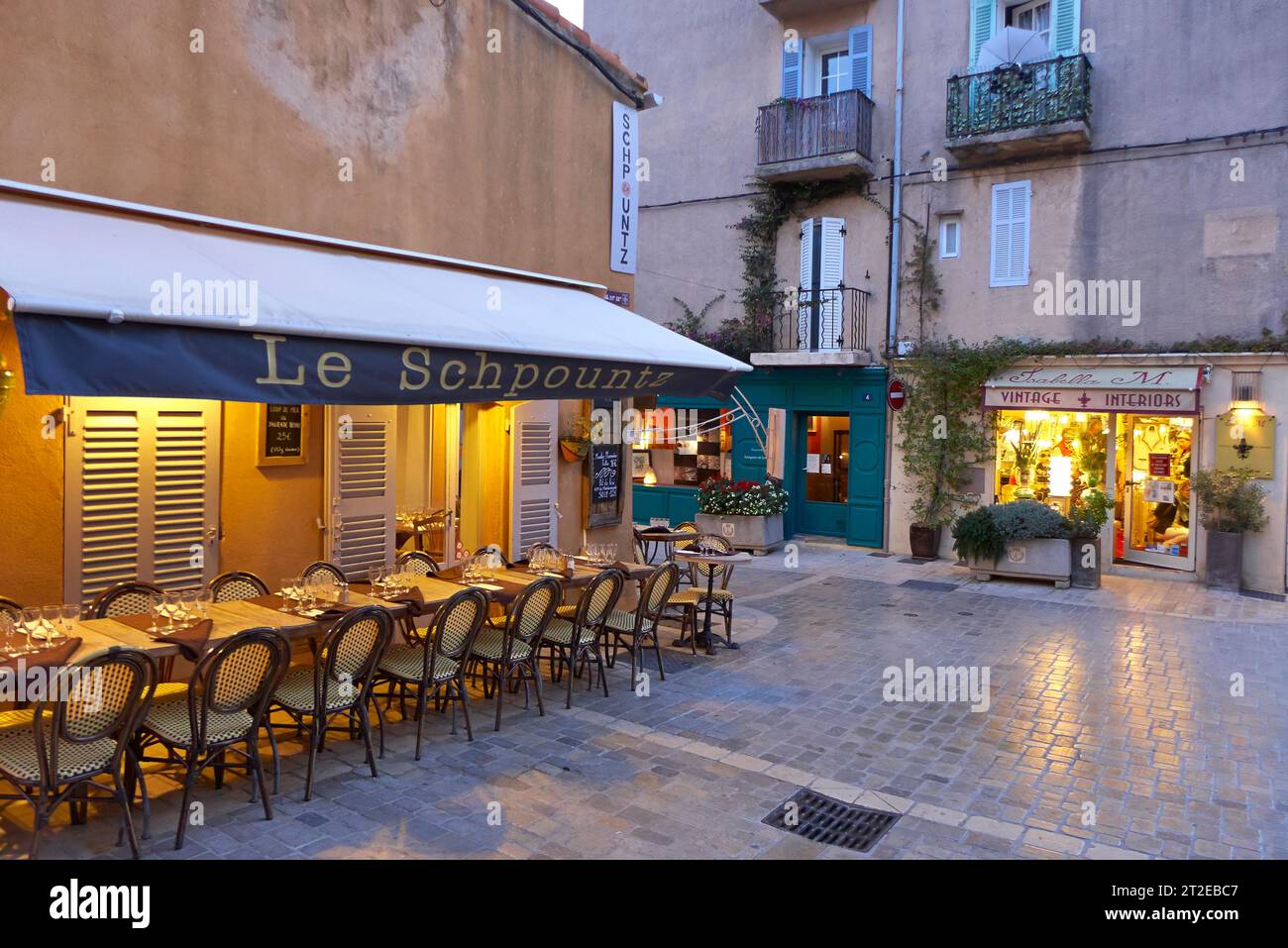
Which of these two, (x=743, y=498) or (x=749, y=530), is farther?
(x=743, y=498)

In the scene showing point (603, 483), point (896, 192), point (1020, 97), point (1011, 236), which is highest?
point (1020, 97)

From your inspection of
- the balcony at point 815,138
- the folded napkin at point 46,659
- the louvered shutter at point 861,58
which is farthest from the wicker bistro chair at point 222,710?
the louvered shutter at point 861,58

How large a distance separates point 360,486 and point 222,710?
10.8ft

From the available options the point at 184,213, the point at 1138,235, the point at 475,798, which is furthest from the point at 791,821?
the point at 1138,235

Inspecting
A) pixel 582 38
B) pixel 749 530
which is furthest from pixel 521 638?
pixel 749 530

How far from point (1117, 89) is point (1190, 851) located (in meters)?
12.7

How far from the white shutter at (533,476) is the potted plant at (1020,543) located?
674cm

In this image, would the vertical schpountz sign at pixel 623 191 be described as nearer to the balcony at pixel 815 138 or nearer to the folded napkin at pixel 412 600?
the folded napkin at pixel 412 600

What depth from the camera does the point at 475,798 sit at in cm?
527

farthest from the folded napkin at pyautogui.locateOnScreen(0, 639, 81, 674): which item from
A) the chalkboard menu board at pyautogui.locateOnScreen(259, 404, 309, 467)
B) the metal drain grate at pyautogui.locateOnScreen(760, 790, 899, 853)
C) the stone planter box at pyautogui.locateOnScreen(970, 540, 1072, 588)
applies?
the stone planter box at pyautogui.locateOnScreen(970, 540, 1072, 588)

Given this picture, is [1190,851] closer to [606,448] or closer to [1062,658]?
[1062,658]

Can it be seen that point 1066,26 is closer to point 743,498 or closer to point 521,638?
point 743,498

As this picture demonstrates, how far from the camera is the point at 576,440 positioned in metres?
9.85

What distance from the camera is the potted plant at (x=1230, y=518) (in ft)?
41.3
